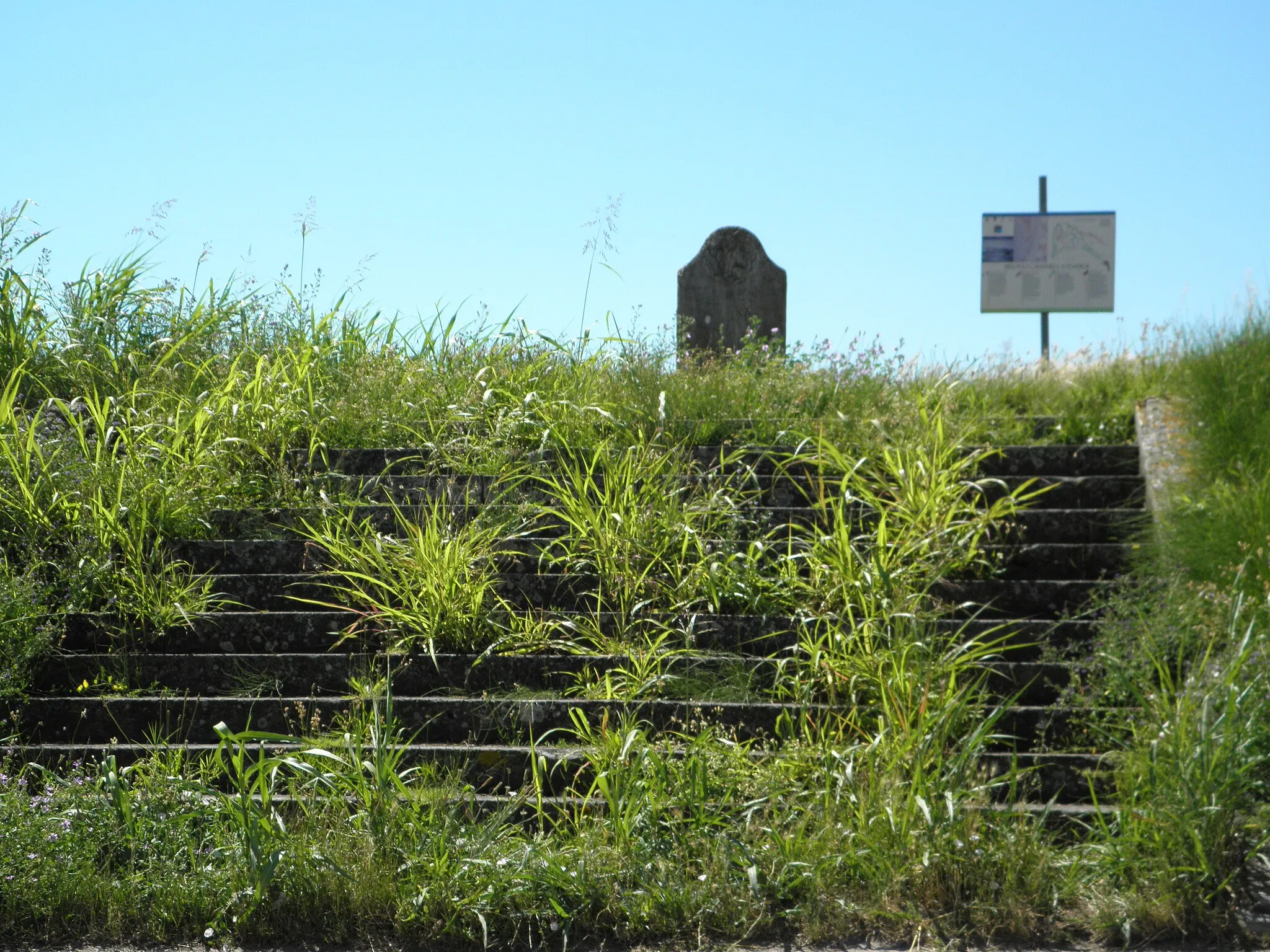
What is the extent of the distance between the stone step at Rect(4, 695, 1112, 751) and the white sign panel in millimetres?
9959

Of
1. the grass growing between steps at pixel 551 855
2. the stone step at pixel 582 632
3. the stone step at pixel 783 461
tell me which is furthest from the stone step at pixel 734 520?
the grass growing between steps at pixel 551 855

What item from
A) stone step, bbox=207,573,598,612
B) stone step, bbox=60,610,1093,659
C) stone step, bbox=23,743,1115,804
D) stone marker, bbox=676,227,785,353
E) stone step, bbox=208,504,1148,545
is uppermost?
stone marker, bbox=676,227,785,353

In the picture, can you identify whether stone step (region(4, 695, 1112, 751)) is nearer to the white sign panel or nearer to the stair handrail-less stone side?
the stair handrail-less stone side

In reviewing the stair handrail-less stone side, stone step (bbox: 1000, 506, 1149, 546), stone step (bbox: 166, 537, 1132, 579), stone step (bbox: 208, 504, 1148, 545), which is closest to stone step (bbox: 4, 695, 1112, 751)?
stone step (bbox: 166, 537, 1132, 579)

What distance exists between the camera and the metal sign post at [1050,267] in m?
14.2

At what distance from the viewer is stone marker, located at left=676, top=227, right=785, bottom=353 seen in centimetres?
1108

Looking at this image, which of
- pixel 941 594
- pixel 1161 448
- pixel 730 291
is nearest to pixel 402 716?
pixel 941 594

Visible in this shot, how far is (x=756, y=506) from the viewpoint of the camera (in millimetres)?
6668

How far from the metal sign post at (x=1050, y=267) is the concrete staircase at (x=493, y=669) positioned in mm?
7885

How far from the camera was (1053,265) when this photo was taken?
14.2 meters

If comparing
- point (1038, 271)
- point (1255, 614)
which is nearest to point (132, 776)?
point (1255, 614)

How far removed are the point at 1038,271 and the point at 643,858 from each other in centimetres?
1204

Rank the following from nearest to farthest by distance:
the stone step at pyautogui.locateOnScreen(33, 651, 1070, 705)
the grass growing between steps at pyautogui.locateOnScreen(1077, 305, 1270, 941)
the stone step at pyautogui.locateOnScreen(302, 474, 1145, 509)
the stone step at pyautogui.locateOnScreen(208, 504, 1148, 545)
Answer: the grass growing between steps at pyautogui.locateOnScreen(1077, 305, 1270, 941), the stone step at pyautogui.locateOnScreen(33, 651, 1070, 705), the stone step at pyautogui.locateOnScreen(208, 504, 1148, 545), the stone step at pyautogui.locateOnScreen(302, 474, 1145, 509)

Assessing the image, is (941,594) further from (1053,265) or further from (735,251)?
(1053,265)
